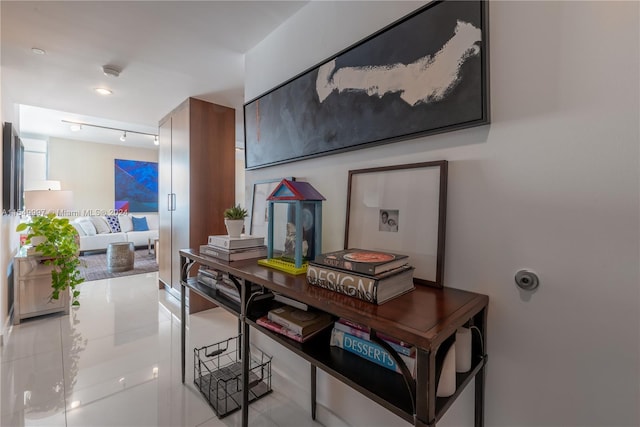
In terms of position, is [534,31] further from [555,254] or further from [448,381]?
[448,381]

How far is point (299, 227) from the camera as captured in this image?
1.20m

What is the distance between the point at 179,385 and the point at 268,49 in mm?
2269

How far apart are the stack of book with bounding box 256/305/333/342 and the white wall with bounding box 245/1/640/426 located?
1.74 feet

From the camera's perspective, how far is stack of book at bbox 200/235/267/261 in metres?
1.46

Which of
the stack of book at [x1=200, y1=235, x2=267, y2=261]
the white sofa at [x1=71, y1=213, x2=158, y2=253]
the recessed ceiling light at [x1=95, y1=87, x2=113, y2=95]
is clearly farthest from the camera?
the white sofa at [x1=71, y1=213, x2=158, y2=253]

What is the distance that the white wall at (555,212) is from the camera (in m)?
0.73

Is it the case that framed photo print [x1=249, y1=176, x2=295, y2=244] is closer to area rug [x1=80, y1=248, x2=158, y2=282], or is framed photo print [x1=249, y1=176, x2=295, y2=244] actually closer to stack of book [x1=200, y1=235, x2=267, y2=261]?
stack of book [x1=200, y1=235, x2=267, y2=261]

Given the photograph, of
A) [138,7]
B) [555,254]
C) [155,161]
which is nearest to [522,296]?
[555,254]

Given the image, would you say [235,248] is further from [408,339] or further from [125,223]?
[125,223]

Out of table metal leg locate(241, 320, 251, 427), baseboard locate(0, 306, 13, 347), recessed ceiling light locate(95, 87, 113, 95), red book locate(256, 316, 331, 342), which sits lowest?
baseboard locate(0, 306, 13, 347)

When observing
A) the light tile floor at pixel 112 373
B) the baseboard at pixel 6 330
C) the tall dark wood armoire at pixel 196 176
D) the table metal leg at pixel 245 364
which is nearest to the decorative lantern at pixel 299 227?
the table metal leg at pixel 245 364

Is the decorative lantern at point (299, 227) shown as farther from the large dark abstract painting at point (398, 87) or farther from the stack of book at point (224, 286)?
the large dark abstract painting at point (398, 87)

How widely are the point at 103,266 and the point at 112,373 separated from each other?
378 centimetres

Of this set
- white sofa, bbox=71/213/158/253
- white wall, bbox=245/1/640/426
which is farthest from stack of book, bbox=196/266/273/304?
white sofa, bbox=71/213/158/253
